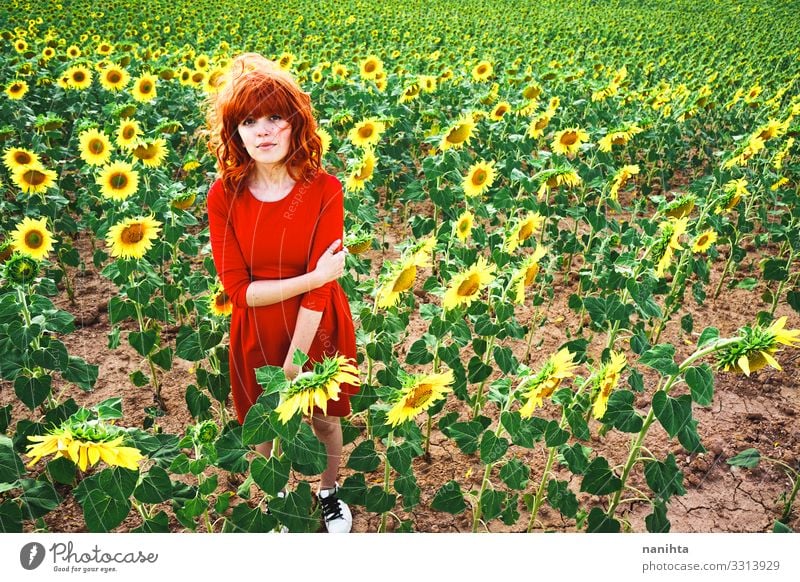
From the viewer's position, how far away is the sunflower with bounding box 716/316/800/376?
3.91 feet

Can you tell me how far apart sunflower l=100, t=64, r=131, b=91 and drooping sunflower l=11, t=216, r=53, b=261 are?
7.64 ft

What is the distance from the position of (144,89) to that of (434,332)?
310 cm

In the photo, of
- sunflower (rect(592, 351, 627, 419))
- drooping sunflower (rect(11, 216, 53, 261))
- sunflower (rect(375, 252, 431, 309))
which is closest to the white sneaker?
sunflower (rect(375, 252, 431, 309))

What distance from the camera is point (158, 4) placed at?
433 inches

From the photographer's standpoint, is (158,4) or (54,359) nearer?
(54,359)

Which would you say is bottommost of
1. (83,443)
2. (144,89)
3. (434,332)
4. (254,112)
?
(434,332)

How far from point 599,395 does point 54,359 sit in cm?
159

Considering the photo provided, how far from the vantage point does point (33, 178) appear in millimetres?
2836

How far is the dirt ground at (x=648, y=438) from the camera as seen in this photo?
82.9 inches

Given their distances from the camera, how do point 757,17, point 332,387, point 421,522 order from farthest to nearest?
point 757,17 < point 421,522 < point 332,387

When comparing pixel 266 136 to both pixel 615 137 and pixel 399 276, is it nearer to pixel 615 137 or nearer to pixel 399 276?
pixel 399 276

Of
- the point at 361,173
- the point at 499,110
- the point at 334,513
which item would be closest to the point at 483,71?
the point at 499,110
